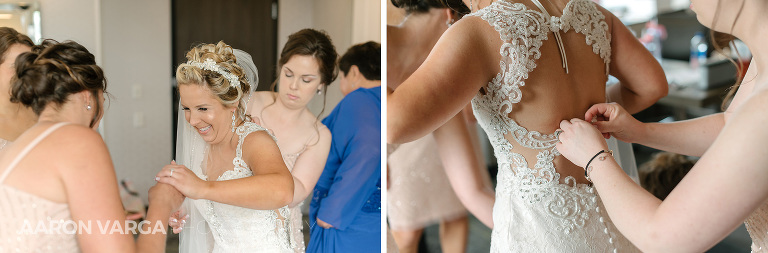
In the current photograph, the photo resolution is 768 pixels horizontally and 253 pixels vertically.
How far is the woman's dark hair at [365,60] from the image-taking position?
1.48 meters

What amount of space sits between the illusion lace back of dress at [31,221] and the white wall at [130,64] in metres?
0.12

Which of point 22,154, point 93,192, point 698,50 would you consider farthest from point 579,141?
point 698,50

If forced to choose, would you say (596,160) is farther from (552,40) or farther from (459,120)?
(459,120)

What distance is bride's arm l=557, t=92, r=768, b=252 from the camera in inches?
37.8

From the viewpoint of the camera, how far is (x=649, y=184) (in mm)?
2045

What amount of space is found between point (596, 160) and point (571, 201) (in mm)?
220

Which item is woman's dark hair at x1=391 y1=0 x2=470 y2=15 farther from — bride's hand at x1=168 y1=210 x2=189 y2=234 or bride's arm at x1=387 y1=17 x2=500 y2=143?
bride's hand at x1=168 y1=210 x2=189 y2=234

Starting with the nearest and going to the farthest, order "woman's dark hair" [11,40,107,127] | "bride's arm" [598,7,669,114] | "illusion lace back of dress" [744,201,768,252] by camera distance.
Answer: "woman's dark hair" [11,40,107,127]
"illusion lace back of dress" [744,201,768,252]
"bride's arm" [598,7,669,114]

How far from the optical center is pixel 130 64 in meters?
1.23

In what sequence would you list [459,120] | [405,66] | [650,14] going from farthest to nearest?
[650,14], [459,120], [405,66]

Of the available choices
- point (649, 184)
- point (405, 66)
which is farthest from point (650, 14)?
point (405, 66)

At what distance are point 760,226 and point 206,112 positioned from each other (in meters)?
1.15

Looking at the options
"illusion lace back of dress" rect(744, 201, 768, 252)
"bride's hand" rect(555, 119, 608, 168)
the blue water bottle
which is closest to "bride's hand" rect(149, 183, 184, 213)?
"bride's hand" rect(555, 119, 608, 168)

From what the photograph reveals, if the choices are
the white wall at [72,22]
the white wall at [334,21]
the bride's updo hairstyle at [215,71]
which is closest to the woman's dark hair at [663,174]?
the white wall at [334,21]
